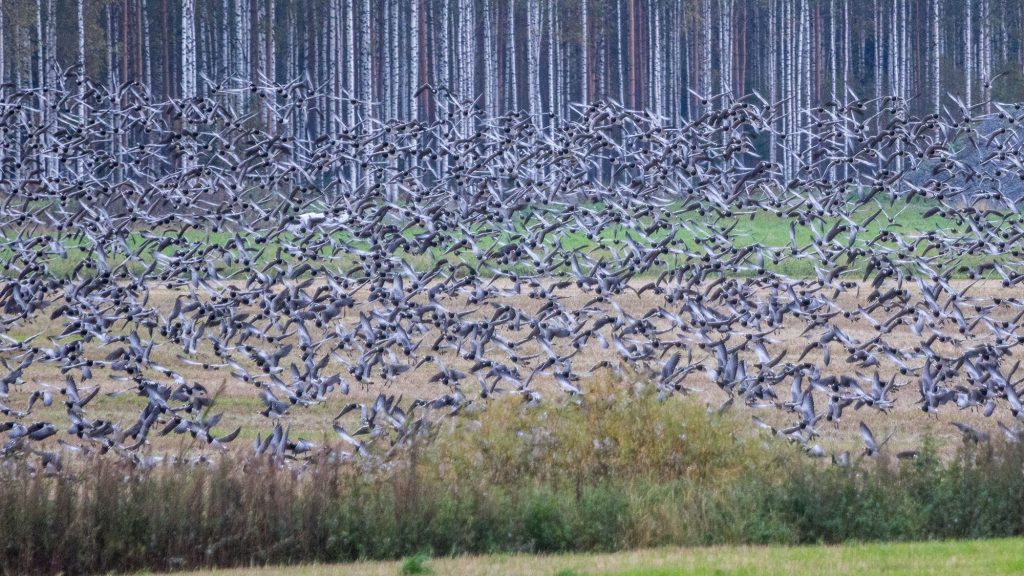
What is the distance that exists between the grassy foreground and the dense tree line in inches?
1085

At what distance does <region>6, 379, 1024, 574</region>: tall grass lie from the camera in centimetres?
977

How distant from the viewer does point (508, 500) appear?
34.5 ft

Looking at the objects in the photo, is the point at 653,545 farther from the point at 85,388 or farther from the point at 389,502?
the point at 85,388

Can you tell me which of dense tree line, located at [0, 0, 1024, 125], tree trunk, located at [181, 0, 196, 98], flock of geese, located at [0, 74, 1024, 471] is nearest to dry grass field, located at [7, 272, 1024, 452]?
flock of geese, located at [0, 74, 1024, 471]

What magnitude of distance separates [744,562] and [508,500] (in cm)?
213

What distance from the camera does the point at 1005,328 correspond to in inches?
606

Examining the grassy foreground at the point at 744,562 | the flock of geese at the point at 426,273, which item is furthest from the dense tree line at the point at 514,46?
the grassy foreground at the point at 744,562

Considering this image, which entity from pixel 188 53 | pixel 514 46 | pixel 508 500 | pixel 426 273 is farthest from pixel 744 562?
pixel 514 46

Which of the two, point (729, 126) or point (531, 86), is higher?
point (531, 86)

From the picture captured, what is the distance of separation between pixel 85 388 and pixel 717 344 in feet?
26.1

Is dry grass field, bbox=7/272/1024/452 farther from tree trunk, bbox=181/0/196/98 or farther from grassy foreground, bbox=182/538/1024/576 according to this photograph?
tree trunk, bbox=181/0/196/98

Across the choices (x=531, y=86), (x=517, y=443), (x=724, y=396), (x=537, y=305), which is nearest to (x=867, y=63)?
(x=531, y=86)

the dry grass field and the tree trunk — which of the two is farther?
the tree trunk

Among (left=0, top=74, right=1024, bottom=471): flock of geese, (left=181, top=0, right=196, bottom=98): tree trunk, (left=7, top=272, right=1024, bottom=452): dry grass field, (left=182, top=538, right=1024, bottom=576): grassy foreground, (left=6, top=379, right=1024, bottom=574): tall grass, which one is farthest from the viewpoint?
(left=181, top=0, right=196, bottom=98): tree trunk
